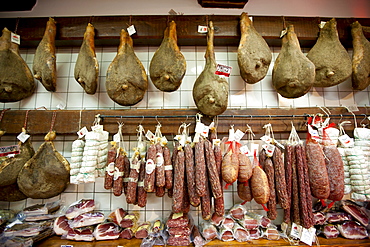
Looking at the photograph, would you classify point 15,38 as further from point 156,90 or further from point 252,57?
point 252,57

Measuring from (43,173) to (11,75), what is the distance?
56.8 inches

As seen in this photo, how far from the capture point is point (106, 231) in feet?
9.20

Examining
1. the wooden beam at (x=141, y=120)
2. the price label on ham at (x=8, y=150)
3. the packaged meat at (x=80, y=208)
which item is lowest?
the packaged meat at (x=80, y=208)

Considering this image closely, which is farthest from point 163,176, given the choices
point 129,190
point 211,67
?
point 211,67

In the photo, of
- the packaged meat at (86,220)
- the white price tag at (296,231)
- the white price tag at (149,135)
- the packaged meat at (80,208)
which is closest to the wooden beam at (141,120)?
the white price tag at (149,135)

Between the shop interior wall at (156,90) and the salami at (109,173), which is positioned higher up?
the shop interior wall at (156,90)

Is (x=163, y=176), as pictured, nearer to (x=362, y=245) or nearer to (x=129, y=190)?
(x=129, y=190)

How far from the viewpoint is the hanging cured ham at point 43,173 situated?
8.98 feet

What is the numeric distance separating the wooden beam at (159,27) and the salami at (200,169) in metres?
1.73

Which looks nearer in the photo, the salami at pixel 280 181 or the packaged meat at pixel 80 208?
the salami at pixel 280 181

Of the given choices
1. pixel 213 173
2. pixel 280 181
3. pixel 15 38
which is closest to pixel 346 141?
pixel 280 181

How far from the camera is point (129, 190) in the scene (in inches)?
102

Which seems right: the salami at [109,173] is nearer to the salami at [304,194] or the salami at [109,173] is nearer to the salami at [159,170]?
the salami at [159,170]

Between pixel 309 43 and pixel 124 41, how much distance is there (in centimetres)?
285
